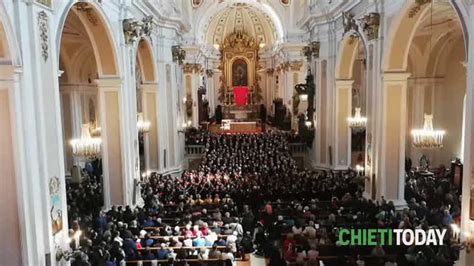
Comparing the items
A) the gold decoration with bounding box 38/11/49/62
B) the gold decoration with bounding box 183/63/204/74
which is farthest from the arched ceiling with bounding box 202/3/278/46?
the gold decoration with bounding box 38/11/49/62

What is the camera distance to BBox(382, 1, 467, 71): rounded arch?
40.2ft

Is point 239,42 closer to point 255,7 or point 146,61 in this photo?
point 255,7

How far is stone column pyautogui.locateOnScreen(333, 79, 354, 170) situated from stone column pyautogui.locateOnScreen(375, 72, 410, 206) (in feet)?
20.3

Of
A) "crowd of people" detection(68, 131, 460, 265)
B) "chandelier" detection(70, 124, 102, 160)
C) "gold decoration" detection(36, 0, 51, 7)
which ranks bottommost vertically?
"crowd of people" detection(68, 131, 460, 265)

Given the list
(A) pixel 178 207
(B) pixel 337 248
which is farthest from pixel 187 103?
(B) pixel 337 248

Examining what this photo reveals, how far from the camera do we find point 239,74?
4319cm

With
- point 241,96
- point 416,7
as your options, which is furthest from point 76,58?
point 241,96

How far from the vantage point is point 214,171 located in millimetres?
20703

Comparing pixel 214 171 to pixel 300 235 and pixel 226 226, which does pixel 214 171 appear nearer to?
pixel 226 226

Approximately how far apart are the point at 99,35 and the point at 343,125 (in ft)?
38.6

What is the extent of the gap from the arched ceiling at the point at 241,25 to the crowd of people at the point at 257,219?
21.6m

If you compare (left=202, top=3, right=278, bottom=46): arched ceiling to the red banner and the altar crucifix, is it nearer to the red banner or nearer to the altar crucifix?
the altar crucifix

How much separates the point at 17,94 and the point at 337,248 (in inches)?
310

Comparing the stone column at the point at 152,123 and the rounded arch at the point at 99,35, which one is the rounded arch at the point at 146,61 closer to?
the stone column at the point at 152,123
